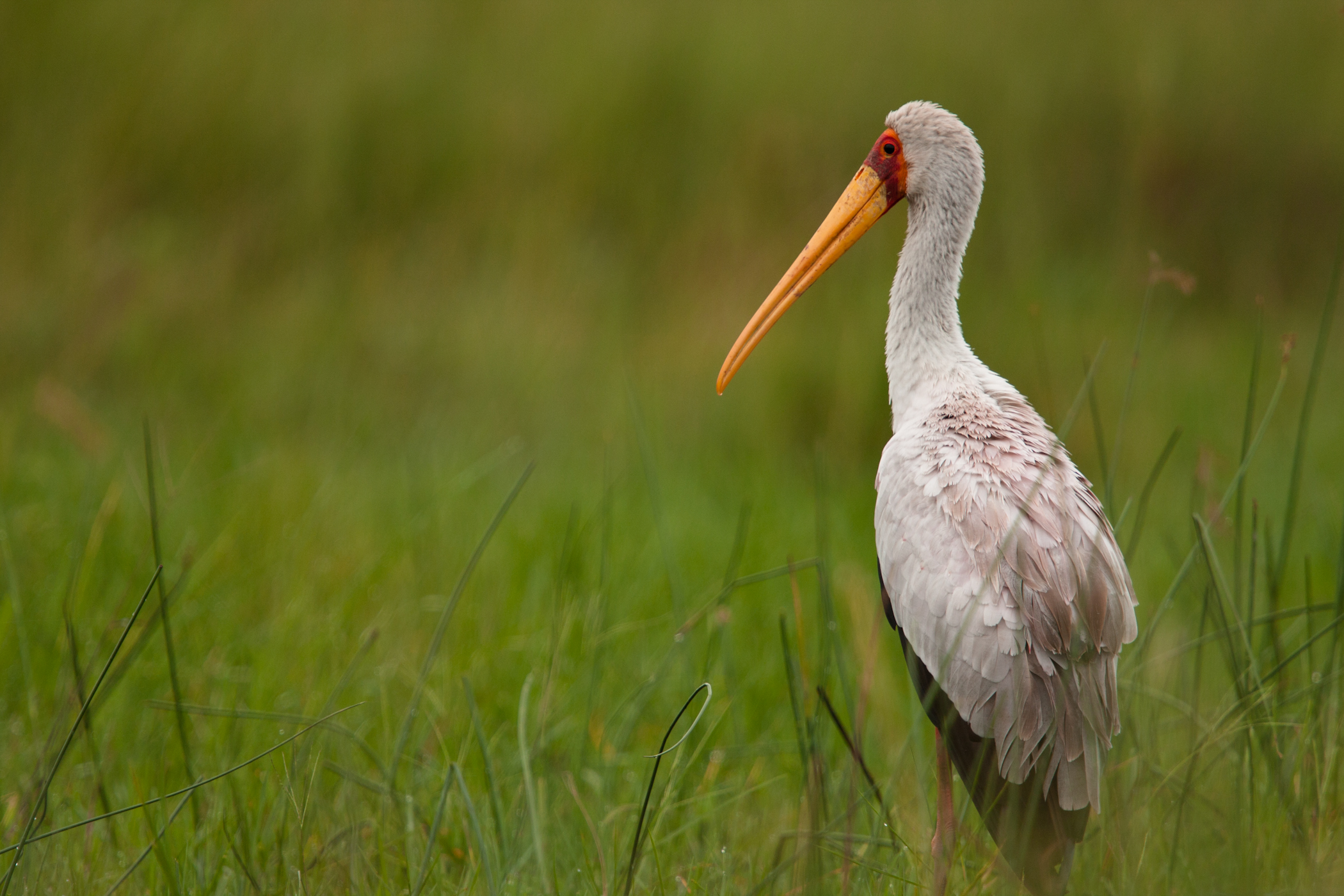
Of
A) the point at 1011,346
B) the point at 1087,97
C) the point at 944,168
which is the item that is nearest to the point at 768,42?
the point at 1087,97

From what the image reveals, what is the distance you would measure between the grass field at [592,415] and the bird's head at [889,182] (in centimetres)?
50

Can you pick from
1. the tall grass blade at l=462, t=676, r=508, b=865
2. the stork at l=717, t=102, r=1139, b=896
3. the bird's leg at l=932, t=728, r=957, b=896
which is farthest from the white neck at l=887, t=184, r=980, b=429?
the tall grass blade at l=462, t=676, r=508, b=865

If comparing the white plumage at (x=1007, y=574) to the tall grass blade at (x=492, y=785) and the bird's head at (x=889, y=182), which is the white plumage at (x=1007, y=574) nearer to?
the bird's head at (x=889, y=182)

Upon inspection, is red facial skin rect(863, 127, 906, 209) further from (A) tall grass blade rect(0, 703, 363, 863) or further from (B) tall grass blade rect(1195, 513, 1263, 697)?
(A) tall grass blade rect(0, 703, 363, 863)

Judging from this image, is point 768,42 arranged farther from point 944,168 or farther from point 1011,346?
point 944,168

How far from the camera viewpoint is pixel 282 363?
6.34 m

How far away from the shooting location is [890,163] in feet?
8.88

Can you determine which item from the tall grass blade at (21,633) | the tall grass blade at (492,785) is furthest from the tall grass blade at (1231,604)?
the tall grass blade at (21,633)

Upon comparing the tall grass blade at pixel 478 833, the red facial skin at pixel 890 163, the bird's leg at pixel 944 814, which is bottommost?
the bird's leg at pixel 944 814

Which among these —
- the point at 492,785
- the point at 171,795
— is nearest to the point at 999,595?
the point at 492,785

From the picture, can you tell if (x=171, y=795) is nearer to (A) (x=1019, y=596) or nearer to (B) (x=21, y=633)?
(B) (x=21, y=633)

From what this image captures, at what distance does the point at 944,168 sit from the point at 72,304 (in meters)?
5.69

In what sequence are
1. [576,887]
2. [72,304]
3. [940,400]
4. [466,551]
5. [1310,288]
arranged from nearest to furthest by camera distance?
[576,887], [940,400], [466,551], [72,304], [1310,288]

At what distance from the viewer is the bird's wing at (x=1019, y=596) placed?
2.08 m
